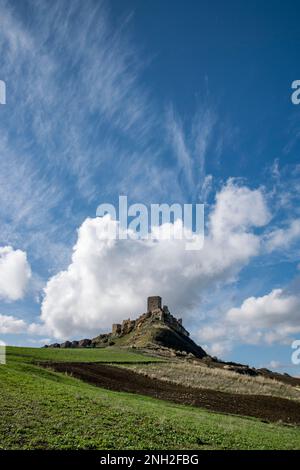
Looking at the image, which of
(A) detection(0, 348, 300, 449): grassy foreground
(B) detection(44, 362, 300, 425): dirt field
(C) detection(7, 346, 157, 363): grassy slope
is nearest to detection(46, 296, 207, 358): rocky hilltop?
(C) detection(7, 346, 157, 363): grassy slope

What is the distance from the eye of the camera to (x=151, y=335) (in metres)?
131

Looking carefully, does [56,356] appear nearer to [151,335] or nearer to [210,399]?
[210,399]

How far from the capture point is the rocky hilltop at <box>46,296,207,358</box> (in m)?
126

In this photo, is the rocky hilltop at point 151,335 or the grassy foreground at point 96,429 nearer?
the grassy foreground at point 96,429

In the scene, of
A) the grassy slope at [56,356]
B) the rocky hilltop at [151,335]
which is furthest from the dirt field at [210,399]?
the rocky hilltop at [151,335]

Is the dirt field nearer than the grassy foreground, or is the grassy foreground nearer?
the grassy foreground

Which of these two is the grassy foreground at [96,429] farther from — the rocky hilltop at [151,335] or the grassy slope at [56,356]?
the rocky hilltop at [151,335]

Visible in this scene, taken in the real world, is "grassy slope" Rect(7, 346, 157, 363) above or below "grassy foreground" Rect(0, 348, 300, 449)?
above

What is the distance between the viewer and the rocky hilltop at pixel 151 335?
126338 mm

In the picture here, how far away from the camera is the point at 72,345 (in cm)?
15412

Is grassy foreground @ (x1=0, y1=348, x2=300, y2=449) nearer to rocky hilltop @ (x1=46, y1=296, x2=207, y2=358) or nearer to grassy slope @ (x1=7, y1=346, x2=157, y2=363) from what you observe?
grassy slope @ (x1=7, y1=346, x2=157, y2=363)
